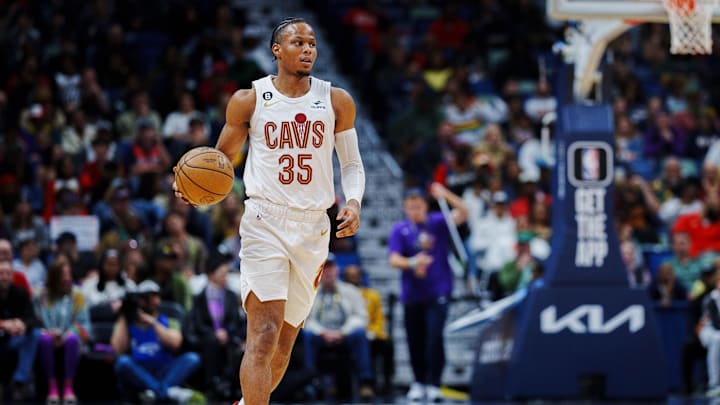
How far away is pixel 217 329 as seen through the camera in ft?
41.8

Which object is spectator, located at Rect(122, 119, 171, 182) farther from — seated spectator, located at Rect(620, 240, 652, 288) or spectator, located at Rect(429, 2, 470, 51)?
spectator, located at Rect(429, 2, 470, 51)

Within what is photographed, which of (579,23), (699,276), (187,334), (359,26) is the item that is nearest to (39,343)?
(187,334)

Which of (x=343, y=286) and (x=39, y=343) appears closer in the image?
(x=39, y=343)

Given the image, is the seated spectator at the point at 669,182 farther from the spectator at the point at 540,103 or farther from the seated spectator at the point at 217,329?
the seated spectator at the point at 217,329

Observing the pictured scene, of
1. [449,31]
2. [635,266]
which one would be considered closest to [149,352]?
[635,266]

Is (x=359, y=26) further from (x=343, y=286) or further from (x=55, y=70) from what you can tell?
(x=343, y=286)

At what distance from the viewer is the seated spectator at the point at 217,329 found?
12.5 meters

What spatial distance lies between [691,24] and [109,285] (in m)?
6.17

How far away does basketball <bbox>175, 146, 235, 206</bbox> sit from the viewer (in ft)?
23.5

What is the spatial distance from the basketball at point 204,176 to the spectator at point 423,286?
17.0 ft

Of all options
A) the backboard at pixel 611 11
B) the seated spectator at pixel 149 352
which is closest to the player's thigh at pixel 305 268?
the backboard at pixel 611 11

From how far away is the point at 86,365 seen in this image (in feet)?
41.5

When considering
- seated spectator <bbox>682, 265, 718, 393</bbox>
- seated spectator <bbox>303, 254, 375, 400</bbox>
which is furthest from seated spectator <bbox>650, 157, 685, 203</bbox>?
seated spectator <bbox>303, 254, 375, 400</bbox>

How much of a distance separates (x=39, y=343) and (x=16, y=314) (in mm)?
363
